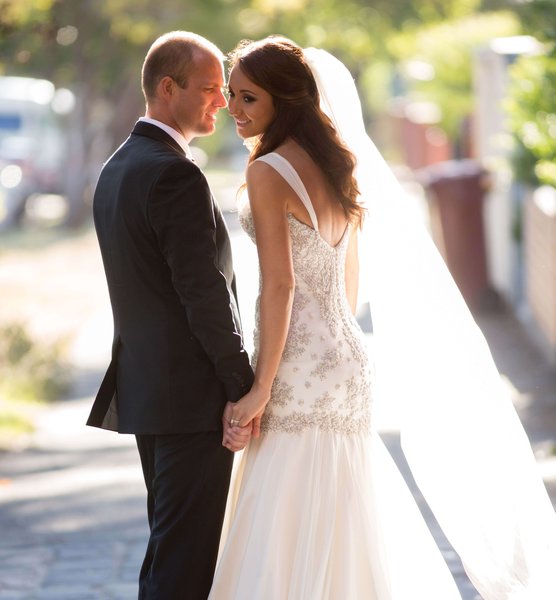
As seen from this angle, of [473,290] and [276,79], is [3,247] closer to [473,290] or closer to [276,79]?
[473,290]

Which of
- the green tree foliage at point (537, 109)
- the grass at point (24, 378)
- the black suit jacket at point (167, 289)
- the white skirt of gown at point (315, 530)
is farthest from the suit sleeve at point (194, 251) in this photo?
the green tree foliage at point (537, 109)

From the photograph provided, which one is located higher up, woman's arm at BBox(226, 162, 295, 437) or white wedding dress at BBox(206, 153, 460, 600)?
woman's arm at BBox(226, 162, 295, 437)

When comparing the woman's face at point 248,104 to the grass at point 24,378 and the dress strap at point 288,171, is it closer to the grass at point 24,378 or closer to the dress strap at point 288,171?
the dress strap at point 288,171

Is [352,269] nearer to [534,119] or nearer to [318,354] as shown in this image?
[318,354]

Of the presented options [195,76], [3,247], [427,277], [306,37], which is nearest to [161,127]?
[195,76]

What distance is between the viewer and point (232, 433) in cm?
419

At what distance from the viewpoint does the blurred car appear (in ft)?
111

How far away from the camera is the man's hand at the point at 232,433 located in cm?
419

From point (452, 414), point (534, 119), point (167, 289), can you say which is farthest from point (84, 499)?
point (534, 119)

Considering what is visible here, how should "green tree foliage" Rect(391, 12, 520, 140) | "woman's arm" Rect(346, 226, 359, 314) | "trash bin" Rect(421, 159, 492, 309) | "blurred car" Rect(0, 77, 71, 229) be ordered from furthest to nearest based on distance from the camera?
"blurred car" Rect(0, 77, 71, 229) < "green tree foliage" Rect(391, 12, 520, 140) < "trash bin" Rect(421, 159, 492, 309) < "woman's arm" Rect(346, 226, 359, 314)

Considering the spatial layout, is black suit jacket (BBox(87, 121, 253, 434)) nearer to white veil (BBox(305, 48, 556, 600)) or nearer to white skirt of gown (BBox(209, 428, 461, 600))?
white skirt of gown (BBox(209, 428, 461, 600))

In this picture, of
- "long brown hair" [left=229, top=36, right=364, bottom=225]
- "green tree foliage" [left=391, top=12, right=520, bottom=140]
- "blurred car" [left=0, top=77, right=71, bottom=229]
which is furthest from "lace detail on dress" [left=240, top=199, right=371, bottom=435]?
"blurred car" [left=0, top=77, right=71, bottom=229]

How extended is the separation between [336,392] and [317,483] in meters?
0.30

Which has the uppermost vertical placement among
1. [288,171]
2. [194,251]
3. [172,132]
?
[172,132]
